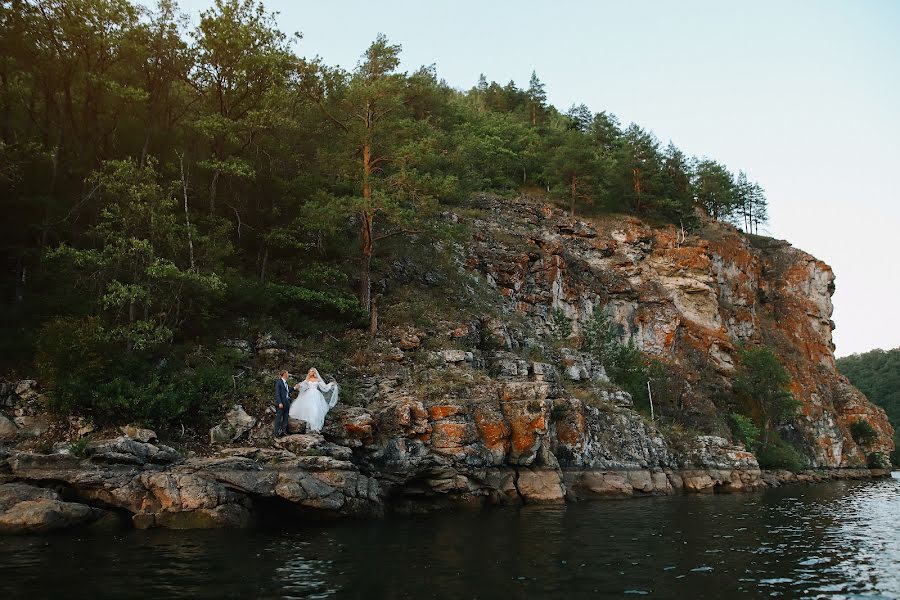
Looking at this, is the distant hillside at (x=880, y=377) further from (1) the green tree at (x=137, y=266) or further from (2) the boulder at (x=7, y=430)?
(2) the boulder at (x=7, y=430)

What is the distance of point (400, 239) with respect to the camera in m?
37.2

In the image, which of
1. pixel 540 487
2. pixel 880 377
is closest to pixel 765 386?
pixel 540 487

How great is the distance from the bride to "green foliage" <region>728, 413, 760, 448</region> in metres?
43.9

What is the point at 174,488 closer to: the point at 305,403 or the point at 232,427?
the point at 232,427

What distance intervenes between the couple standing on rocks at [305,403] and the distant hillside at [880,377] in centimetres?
11322

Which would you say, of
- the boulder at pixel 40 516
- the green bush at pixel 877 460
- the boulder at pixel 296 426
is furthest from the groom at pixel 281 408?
the green bush at pixel 877 460

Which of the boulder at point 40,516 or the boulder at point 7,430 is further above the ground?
the boulder at point 7,430

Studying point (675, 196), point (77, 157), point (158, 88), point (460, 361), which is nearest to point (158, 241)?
point (77, 157)

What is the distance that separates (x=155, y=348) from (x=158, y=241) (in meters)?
4.11

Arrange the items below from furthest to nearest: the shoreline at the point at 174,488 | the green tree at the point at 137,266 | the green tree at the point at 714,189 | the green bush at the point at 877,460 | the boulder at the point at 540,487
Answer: the green tree at the point at 714,189, the green bush at the point at 877,460, the boulder at the point at 540,487, the green tree at the point at 137,266, the shoreline at the point at 174,488

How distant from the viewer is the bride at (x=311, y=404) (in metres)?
18.6

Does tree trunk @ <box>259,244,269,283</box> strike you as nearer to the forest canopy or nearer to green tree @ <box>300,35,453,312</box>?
the forest canopy

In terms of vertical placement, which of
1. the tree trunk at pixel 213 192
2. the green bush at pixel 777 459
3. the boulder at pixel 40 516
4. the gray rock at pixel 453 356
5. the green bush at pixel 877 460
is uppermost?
the tree trunk at pixel 213 192

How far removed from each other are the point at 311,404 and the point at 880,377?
470 ft
